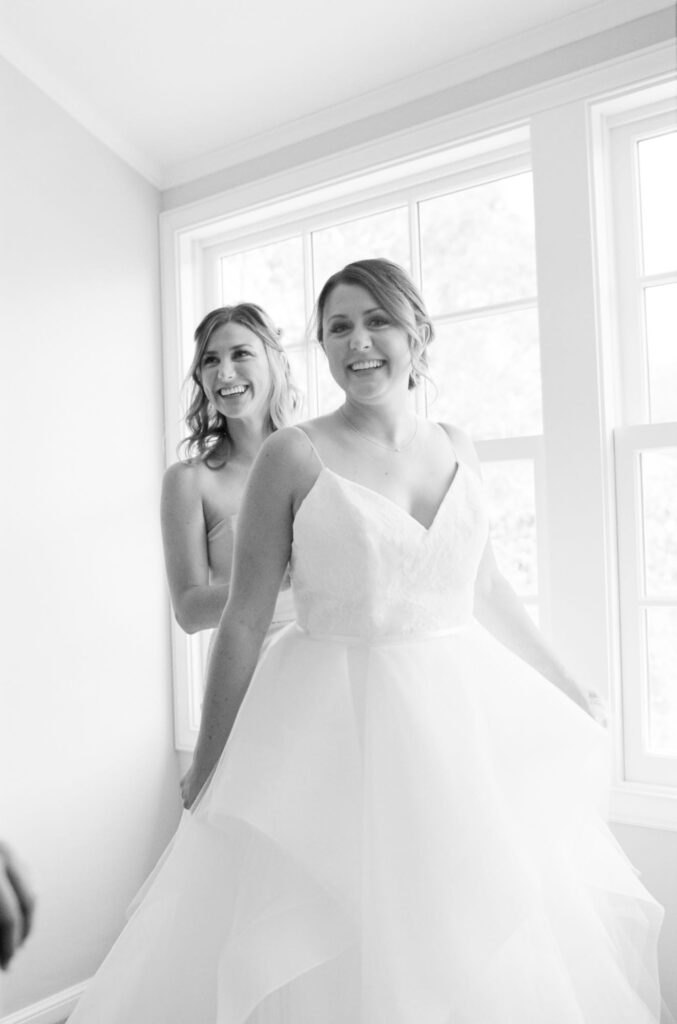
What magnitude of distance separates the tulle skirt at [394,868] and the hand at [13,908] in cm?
99

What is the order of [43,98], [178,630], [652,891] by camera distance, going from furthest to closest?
[178,630], [43,98], [652,891]

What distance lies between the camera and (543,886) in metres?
1.52

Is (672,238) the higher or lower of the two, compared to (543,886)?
higher

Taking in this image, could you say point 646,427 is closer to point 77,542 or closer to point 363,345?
point 363,345

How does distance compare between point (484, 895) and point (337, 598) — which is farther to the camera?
point (337, 598)

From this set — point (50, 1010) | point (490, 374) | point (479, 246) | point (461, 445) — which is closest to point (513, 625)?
point (461, 445)

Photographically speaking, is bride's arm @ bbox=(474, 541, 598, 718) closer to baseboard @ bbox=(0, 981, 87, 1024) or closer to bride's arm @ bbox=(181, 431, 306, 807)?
bride's arm @ bbox=(181, 431, 306, 807)

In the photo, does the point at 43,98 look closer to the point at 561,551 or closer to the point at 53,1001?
the point at 561,551

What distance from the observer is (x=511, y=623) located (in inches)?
75.3

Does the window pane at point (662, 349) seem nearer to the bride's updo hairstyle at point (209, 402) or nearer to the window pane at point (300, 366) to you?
the bride's updo hairstyle at point (209, 402)

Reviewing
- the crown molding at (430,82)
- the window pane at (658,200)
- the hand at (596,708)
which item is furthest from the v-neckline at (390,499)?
the crown molding at (430,82)

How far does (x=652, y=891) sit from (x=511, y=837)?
968 millimetres

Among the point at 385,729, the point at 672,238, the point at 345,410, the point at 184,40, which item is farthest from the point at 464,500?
the point at 184,40

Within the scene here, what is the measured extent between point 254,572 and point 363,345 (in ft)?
1.37
